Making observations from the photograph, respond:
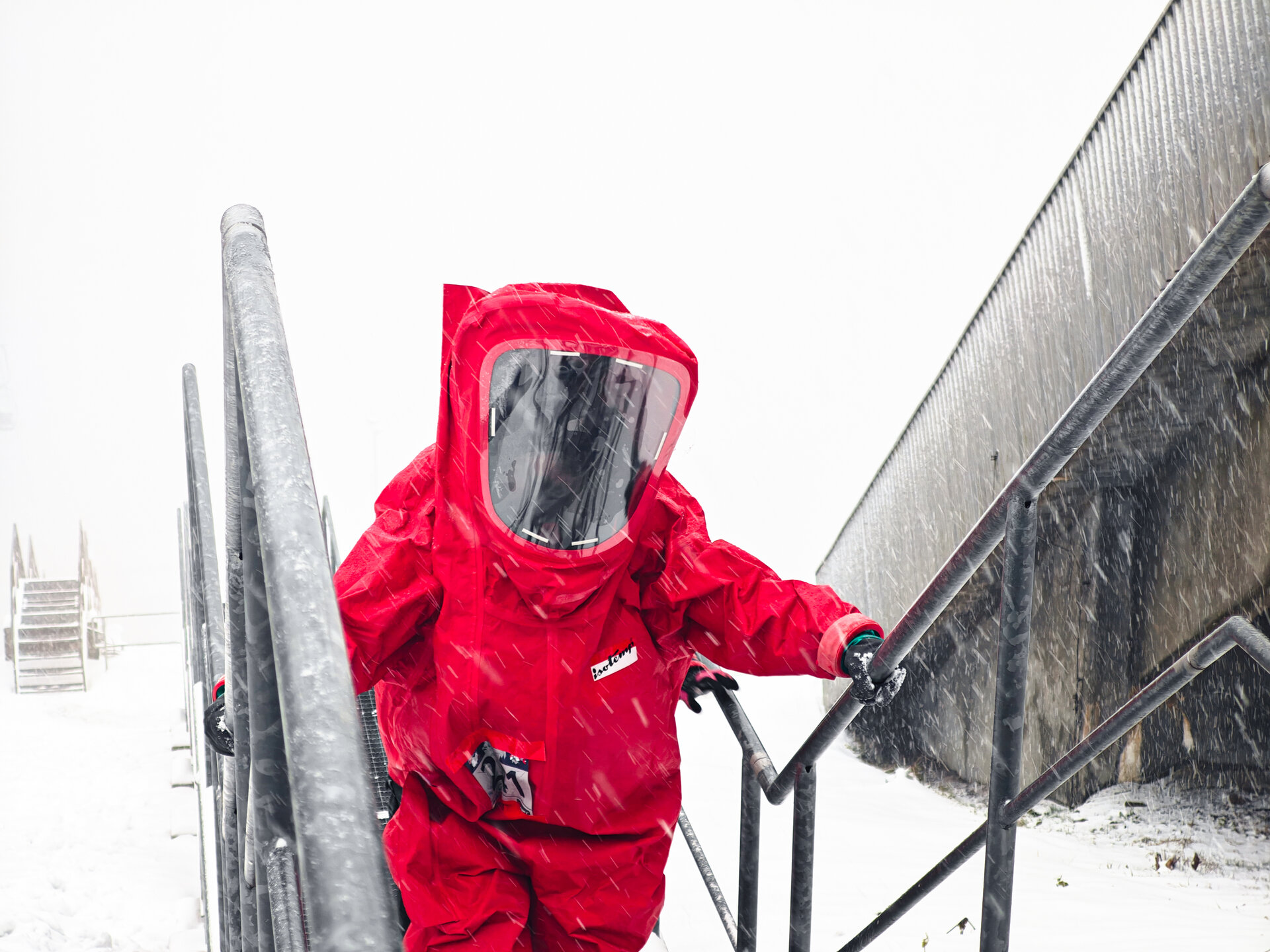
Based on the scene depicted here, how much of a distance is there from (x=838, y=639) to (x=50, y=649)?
44.5ft

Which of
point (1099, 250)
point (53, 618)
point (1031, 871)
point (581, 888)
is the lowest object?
point (1031, 871)

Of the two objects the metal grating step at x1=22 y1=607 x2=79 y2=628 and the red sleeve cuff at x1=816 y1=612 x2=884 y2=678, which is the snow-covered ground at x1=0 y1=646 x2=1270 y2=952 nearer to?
the red sleeve cuff at x1=816 y1=612 x2=884 y2=678

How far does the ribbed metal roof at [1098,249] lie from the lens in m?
3.76

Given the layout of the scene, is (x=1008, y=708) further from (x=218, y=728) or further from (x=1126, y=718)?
(x=218, y=728)

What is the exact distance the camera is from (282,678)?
0.67 metres

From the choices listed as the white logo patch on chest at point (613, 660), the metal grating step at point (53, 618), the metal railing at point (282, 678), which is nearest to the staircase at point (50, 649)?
the metal grating step at point (53, 618)

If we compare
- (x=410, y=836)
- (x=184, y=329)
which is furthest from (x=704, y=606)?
(x=184, y=329)

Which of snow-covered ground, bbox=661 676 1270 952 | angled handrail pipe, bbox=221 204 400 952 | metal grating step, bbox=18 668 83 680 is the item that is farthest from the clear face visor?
metal grating step, bbox=18 668 83 680

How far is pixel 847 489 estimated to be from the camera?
113 feet

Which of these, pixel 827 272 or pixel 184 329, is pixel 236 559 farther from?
pixel 184 329

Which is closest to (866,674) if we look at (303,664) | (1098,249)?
(303,664)

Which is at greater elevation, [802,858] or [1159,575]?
[1159,575]

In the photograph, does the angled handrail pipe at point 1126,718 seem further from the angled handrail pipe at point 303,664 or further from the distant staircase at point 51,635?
the distant staircase at point 51,635

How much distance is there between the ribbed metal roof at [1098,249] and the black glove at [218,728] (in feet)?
12.7
